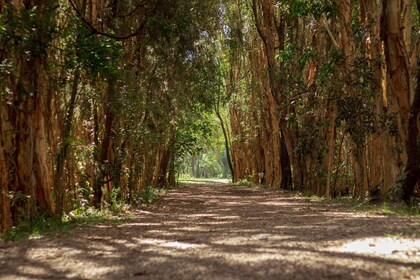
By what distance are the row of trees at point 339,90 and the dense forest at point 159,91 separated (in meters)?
0.04

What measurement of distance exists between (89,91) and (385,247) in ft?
26.9

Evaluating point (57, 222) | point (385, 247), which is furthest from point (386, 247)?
point (57, 222)

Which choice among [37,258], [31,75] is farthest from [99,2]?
[37,258]

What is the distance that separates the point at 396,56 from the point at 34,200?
311 inches

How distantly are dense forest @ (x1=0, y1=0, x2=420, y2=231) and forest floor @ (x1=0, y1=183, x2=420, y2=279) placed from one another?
2427 millimetres

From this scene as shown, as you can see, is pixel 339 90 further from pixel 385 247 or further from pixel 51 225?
pixel 51 225

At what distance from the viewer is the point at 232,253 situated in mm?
4684

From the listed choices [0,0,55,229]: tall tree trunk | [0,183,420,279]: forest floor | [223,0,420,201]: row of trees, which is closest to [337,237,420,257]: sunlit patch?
[0,183,420,279]: forest floor

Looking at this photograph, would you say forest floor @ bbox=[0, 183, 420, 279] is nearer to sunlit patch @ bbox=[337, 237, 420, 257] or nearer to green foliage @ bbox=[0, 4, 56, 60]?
sunlit patch @ bbox=[337, 237, 420, 257]

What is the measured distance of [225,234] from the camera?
6.31 metres

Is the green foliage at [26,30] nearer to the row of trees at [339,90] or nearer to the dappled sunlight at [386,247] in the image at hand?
the dappled sunlight at [386,247]

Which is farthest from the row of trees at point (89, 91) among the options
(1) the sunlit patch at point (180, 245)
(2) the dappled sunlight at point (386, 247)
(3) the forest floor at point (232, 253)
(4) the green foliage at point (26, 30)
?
(2) the dappled sunlight at point (386, 247)

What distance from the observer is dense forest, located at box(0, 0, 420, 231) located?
763 cm

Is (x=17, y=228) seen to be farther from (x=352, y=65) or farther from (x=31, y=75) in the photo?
(x=352, y=65)
